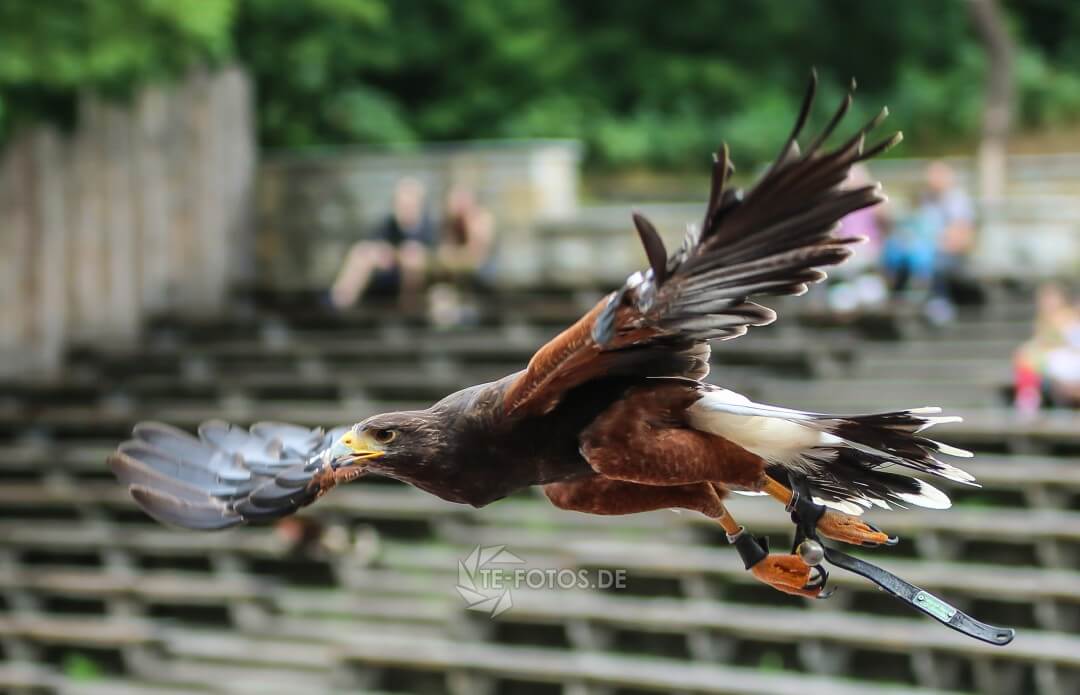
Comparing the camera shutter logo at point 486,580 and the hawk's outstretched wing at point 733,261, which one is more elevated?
the hawk's outstretched wing at point 733,261

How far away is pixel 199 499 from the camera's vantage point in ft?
13.3

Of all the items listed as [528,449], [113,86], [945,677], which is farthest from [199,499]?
[113,86]

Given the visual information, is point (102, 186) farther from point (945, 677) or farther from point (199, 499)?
point (199, 499)

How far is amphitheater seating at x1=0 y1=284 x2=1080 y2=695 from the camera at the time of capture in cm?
744

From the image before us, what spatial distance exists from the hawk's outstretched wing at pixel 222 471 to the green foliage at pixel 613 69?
6921 millimetres

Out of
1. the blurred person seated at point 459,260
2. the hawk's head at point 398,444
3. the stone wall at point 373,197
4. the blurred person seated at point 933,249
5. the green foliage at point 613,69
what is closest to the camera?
the hawk's head at point 398,444

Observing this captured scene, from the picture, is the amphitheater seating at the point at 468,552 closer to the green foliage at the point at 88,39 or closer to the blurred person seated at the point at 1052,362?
the blurred person seated at the point at 1052,362

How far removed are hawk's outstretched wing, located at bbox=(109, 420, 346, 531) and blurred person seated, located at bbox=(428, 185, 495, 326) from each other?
612 cm

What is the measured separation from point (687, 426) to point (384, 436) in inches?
26.6

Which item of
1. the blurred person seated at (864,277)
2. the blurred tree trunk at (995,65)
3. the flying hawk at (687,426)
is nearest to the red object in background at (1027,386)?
the blurred person seated at (864,277)

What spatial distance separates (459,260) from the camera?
10.6 m

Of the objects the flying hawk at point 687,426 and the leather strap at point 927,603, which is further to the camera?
the leather strap at point 927,603

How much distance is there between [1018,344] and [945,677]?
8.10 feet

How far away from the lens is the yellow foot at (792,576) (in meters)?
3.62
